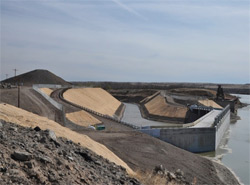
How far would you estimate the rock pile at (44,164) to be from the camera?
8.73 m

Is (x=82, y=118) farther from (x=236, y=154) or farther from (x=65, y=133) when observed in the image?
(x=65, y=133)

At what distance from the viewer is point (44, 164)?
9.64 meters

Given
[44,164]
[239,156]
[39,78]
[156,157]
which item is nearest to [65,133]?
[44,164]

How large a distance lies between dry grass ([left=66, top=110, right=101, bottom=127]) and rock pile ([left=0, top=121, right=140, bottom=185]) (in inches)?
1043

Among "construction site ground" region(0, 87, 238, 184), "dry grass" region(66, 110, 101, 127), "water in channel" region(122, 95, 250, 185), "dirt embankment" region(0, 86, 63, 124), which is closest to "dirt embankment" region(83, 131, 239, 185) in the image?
"construction site ground" region(0, 87, 238, 184)

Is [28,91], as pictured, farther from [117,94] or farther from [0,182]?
[117,94]

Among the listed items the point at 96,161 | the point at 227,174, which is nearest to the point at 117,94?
the point at 227,174

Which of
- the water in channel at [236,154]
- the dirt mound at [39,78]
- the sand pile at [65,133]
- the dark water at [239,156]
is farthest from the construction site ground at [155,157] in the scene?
the dirt mound at [39,78]

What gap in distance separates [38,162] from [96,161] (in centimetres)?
380

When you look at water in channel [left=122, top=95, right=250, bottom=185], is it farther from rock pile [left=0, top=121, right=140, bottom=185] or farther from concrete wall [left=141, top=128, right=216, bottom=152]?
rock pile [left=0, top=121, right=140, bottom=185]

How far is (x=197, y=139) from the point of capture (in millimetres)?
36188

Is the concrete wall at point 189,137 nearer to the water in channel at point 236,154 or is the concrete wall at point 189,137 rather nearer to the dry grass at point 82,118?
the water in channel at point 236,154

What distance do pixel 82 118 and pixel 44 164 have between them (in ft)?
105

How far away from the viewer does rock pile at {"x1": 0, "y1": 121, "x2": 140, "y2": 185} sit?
873 centimetres
